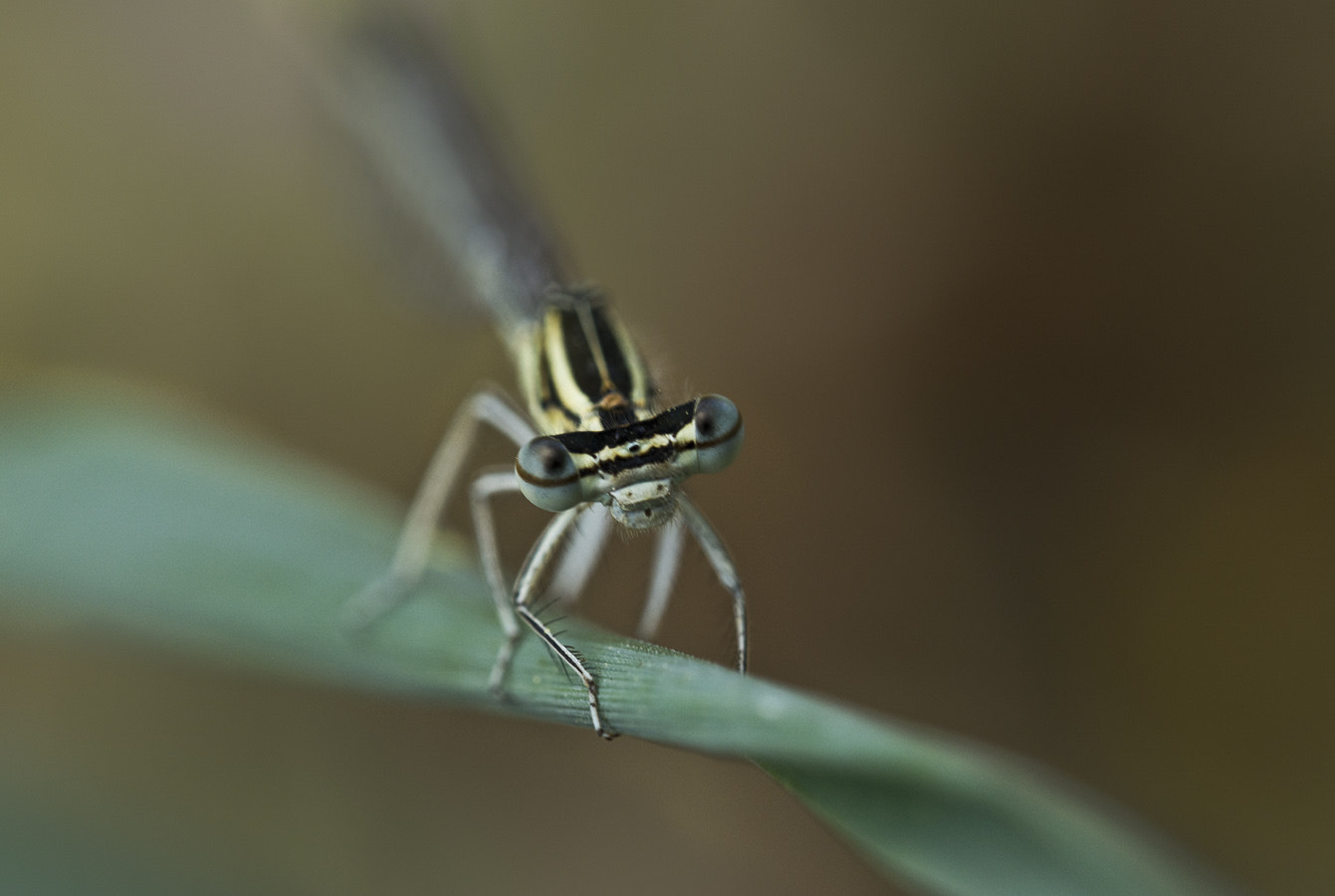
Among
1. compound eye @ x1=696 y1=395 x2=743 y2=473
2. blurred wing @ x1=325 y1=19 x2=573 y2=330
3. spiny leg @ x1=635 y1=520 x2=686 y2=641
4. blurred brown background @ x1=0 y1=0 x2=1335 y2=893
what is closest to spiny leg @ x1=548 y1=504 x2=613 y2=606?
spiny leg @ x1=635 y1=520 x2=686 y2=641

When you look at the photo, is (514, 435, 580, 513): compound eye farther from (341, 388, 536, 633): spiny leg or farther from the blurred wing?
the blurred wing

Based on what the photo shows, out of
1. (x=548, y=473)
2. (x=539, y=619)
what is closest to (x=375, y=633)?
(x=539, y=619)

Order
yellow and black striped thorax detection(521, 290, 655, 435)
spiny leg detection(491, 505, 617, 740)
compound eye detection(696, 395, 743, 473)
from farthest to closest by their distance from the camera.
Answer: yellow and black striped thorax detection(521, 290, 655, 435)
compound eye detection(696, 395, 743, 473)
spiny leg detection(491, 505, 617, 740)

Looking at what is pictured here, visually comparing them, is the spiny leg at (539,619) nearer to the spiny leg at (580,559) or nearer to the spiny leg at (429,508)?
the spiny leg at (580,559)

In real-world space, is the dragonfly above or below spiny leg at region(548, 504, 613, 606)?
above

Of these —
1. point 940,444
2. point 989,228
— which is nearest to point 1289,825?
point 940,444

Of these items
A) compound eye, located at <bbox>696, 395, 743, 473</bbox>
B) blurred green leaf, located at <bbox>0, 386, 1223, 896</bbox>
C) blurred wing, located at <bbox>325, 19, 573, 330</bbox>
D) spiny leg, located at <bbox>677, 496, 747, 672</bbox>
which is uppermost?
blurred wing, located at <bbox>325, 19, 573, 330</bbox>
